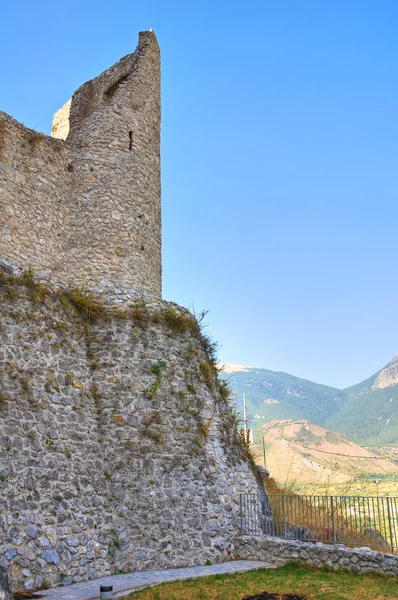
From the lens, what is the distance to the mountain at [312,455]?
7575 centimetres

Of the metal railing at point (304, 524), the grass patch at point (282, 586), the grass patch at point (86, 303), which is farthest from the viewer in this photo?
the grass patch at point (86, 303)

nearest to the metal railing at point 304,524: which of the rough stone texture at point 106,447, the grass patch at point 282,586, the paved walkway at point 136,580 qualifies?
the rough stone texture at point 106,447

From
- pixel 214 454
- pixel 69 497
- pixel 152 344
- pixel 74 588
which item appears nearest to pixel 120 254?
pixel 152 344

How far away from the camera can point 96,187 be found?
17.9 m

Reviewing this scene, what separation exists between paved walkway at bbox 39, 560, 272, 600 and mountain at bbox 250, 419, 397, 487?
55.1 meters

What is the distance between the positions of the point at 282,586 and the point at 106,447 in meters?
4.90

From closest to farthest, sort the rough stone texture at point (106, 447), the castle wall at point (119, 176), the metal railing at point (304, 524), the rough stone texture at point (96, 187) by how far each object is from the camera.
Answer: the rough stone texture at point (106, 447)
the metal railing at point (304, 524)
the rough stone texture at point (96, 187)
the castle wall at point (119, 176)

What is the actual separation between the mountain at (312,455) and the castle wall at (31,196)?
2145 inches

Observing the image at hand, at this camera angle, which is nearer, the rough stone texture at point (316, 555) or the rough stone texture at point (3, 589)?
the rough stone texture at point (3, 589)

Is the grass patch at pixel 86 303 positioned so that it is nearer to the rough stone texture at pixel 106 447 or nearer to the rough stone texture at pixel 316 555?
the rough stone texture at pixel 106 447

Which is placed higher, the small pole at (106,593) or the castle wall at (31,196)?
the castle wall at (31,196)

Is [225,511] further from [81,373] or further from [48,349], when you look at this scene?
[48,349]

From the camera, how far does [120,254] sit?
17406 mm

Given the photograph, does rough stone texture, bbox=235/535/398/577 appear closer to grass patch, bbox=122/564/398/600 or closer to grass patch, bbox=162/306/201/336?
grass patch, bbox=122/564/398/600
